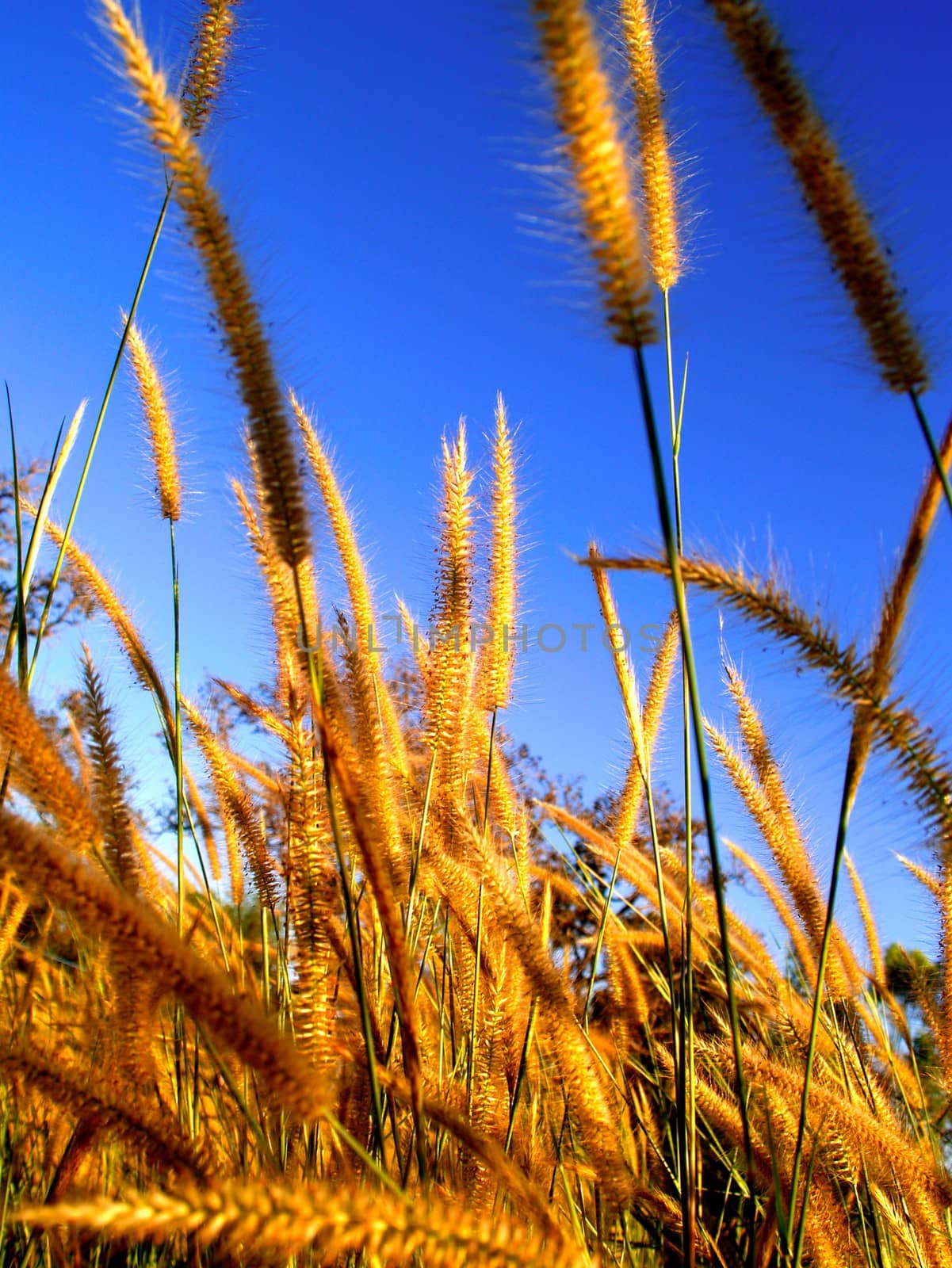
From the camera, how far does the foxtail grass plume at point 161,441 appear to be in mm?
2652

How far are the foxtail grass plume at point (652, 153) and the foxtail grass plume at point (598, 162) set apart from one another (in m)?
1.14

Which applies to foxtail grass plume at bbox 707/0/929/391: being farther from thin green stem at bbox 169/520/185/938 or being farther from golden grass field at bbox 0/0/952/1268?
thin green stem at bbox 169/520/185/938

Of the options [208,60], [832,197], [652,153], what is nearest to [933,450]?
[832,197]

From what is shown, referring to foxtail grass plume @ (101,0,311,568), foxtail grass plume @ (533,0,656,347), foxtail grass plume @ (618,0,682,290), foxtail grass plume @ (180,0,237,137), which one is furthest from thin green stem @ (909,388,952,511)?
foxtail grass plume @ (180,0,237,137)

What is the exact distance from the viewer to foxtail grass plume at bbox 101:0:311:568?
1.22 meters

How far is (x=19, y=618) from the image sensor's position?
1.75 m

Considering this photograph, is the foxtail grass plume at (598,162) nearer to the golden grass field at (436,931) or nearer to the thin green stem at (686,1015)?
the golden grass field at (436,931)

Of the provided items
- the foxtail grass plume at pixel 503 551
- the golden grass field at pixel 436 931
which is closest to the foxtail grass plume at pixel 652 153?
the golden grass field at pixel 436 931

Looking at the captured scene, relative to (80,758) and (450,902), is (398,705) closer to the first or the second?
(80,758)

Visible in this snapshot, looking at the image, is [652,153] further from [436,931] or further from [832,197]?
[436,931]

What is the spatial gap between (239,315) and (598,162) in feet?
1.58

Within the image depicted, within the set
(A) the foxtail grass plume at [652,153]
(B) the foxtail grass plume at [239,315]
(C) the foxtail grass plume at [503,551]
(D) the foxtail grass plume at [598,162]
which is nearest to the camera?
(D) the foxtail grass plume at [598,162]

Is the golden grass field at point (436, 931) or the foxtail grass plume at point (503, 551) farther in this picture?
the foxtail grass plume at point (503, 551)

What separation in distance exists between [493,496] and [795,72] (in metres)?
1.63
